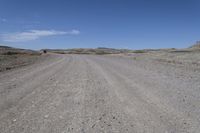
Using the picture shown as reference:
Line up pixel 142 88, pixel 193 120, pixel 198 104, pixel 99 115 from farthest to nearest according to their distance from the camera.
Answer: pixel 142 88, pixel 198 104, pixel 99 115, pixel 193 120

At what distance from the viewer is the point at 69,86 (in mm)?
8281

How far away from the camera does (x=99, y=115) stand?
15.8ft

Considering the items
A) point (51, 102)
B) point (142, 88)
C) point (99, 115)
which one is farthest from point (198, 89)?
point (51, 102)

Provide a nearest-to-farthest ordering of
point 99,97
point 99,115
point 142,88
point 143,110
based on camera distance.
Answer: point 99,115
point 143,110
point 99,97
point 142,88

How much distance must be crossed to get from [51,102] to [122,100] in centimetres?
209

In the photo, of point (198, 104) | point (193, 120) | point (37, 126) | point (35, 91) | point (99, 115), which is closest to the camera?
point (37, 126)

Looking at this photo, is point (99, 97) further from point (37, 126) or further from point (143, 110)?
point (37, 126)

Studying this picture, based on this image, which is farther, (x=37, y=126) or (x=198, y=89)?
(x=198, y=89)

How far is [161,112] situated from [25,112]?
10.8ft

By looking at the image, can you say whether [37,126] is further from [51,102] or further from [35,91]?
[35,91]

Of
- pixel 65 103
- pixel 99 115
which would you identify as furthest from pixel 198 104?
pixel 65 103

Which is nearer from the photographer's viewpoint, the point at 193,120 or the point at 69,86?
the point at 193,120

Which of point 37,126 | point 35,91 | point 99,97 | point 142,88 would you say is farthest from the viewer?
point 142,88

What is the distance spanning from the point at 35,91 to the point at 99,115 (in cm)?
339
